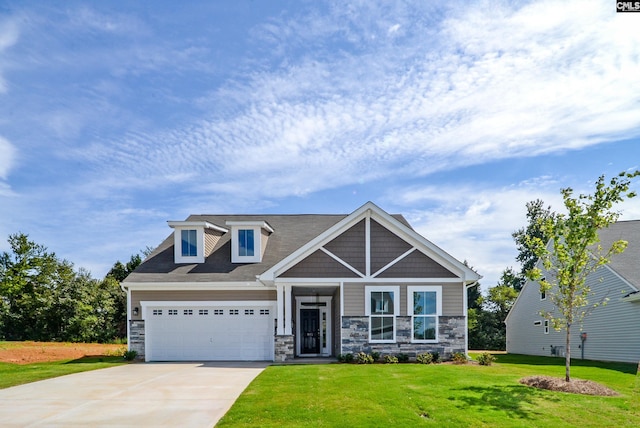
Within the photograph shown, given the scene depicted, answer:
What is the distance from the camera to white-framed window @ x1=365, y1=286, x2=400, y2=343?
18141 millimetres

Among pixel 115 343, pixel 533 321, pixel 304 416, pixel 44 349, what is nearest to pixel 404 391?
pixel 304 416

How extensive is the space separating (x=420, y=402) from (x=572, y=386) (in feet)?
13.0

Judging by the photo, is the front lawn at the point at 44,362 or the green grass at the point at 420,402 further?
the front lawn at the point at 44,362

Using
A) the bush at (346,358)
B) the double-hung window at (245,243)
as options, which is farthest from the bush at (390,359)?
the double-hung window at (245,243)

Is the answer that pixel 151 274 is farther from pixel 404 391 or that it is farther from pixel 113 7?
pixel 404 391

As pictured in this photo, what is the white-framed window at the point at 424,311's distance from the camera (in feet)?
59.8

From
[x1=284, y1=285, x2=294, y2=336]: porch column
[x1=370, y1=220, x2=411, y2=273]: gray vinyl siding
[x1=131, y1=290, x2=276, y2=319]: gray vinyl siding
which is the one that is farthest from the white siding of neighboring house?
[x1=131, y1=290, x2=276, y2=319]: gray vinyl siding

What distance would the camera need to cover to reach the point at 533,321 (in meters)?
29.6

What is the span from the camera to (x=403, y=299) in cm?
1838

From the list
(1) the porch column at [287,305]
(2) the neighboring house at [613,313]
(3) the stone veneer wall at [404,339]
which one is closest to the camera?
(3) the stone veneer wall at [404,339]

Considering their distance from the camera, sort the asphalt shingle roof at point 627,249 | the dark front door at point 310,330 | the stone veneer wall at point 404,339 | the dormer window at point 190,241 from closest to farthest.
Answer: the stone veneer wall at point 404,339
the asphalt shingle roof at point 627,249
the dark front door at point 310,330
the dormer window at point 190,241

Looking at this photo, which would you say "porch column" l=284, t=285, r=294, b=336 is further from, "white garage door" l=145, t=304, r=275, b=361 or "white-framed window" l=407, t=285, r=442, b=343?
"white-framed window" l=407, t=285, r=442, b=343

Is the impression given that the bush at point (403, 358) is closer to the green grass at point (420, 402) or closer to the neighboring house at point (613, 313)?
the green grass at point (420, 402)

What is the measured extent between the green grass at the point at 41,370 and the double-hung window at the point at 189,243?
487 cm
